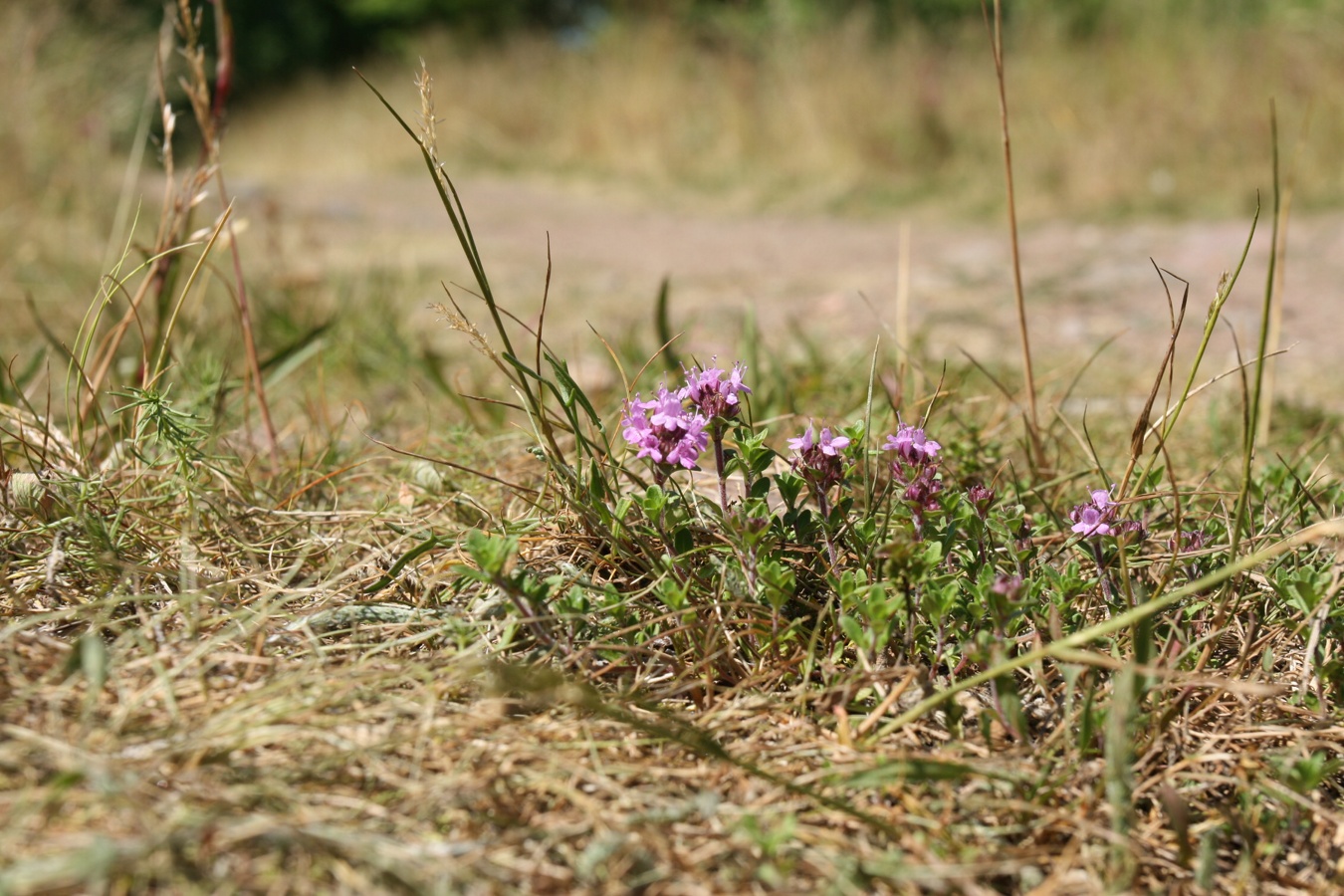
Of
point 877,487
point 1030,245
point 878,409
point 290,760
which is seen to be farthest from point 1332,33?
point 290,760

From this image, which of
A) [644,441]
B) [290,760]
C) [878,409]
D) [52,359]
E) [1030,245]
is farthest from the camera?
[1030,245]

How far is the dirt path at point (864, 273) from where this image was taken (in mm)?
3240

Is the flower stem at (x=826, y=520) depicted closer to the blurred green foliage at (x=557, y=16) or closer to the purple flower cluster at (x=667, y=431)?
the purple flower cluster at (x=667, y=431)

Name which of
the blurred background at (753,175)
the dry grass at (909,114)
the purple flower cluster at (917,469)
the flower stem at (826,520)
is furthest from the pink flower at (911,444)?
the dry grass at (909,114)

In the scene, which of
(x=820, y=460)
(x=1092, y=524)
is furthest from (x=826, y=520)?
(x=1092, y=524)

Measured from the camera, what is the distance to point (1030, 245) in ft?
17.7

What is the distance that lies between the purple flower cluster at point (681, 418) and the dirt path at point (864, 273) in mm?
514

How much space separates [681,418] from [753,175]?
24.8 feet

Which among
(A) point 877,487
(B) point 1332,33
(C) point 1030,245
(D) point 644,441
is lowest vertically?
(C) point 1030,245

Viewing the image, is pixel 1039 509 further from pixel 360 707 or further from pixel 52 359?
pixel 52 359

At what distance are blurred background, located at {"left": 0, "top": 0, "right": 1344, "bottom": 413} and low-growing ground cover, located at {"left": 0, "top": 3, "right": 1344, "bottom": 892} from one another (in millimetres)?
560

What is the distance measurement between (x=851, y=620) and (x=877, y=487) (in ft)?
1.33

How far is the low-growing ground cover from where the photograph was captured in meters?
0.93

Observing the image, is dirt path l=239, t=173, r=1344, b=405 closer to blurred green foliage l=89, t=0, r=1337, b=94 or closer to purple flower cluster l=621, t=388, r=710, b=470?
purple flower cluster l=621, t=388, r=710, b=470
